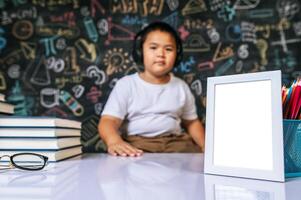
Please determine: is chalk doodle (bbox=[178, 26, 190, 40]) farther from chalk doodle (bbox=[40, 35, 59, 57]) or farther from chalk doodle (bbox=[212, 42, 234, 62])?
chalk doodle (bbox=[40, 35, 59, 57])

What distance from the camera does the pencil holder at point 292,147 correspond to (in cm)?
61

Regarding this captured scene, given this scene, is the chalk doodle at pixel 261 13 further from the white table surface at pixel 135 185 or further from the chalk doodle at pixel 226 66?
the white table surface at pixel 135 185

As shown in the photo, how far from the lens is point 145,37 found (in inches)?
64.6

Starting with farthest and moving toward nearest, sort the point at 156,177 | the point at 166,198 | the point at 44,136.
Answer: the point at 44,136 → the point at 156,177 → the point at 166,198

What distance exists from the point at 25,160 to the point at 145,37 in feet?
3.30

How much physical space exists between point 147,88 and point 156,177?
3.27 feet

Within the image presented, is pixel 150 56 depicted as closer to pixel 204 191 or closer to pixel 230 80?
pixel 230 80

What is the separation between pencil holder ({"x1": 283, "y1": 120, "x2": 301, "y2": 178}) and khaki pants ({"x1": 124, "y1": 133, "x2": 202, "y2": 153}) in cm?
88

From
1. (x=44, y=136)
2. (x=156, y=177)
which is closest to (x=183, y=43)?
(x=44, y=136)

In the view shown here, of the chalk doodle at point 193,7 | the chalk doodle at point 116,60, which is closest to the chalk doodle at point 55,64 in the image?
the chalk doodle at point 116,60

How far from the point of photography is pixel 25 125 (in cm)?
81

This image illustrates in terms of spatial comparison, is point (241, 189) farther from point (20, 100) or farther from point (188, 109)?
point (20, 100)

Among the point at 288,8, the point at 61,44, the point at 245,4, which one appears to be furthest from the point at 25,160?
the point at 288,8

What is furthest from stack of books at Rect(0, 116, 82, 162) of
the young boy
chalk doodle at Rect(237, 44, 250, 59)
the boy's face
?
chalk doodle at Rect(237, 44, 250, 59)
